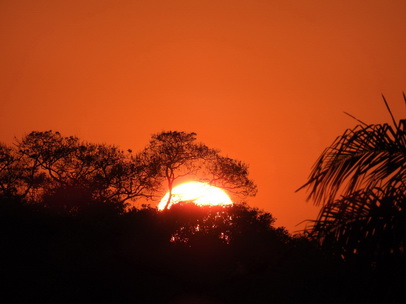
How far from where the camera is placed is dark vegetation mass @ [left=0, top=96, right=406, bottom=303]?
7891 mm

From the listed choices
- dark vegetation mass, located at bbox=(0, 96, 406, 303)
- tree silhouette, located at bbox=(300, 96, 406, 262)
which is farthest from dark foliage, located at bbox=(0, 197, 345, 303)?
tree silhouette, located at bbox=(300, 96, 406, 262)

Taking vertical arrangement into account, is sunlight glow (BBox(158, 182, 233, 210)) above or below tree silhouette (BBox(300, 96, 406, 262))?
above

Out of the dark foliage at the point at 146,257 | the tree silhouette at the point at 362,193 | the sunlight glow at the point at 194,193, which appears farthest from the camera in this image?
the sunlight glow at the point at 194,193

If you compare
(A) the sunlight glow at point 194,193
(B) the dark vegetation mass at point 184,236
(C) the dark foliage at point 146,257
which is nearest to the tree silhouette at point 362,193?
(B) the dark vegetation mass at point 184,236

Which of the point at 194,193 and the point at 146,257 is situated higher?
the point at 194,193

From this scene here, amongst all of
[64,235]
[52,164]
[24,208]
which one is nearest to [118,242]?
[64,235]

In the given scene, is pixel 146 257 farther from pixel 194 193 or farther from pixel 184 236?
pixel 194 193

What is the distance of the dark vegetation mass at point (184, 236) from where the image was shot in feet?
25.9

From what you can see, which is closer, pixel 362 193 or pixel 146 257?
pixel 362 193

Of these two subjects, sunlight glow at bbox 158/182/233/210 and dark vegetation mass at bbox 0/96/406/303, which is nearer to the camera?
dark vegetation mass at bbox 0/96/406/303

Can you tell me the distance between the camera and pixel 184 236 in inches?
1407

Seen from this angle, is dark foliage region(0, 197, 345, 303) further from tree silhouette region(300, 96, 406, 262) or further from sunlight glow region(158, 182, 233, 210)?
tree silhouette region(300, 96, 406, 262)

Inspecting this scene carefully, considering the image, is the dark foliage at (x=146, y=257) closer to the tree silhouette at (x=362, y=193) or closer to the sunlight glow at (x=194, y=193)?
the sunlight glow at (x=194, y=193)

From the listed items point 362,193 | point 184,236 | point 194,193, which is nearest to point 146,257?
Answer: point 184,236
